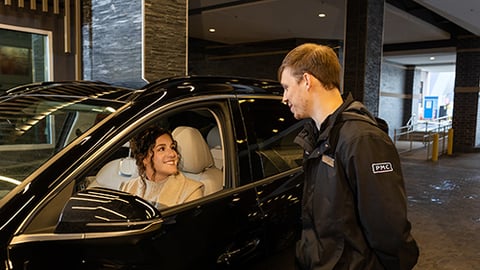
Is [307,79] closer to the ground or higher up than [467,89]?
closer to the ground

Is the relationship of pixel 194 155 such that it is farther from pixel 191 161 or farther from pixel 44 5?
pixel 44 5

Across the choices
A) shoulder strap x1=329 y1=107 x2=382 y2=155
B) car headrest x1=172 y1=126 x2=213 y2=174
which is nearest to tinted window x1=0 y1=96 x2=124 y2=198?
car headrest x1=172 y1=126 x2=213 y2=174

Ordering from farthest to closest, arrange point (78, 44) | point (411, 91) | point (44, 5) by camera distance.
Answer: point (411, 91)
point (78, 44)
point (44, 5)

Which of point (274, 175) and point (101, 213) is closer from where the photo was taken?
point (101, 213)

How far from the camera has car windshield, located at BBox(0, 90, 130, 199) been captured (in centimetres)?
172

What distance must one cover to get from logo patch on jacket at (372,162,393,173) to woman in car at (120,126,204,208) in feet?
3.11

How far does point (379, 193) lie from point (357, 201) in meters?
0.08

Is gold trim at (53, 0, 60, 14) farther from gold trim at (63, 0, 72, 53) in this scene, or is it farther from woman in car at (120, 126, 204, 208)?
woman in car at (120, 126, 204, 208)

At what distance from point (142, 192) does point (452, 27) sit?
15.1 m

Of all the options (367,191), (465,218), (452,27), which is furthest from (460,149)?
(367,191)

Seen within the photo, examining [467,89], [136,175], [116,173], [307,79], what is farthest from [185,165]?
[467,89]

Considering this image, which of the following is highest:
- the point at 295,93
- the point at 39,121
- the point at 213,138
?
the point at 295,93

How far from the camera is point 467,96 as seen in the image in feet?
48.6

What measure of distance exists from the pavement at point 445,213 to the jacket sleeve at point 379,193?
3.20m
